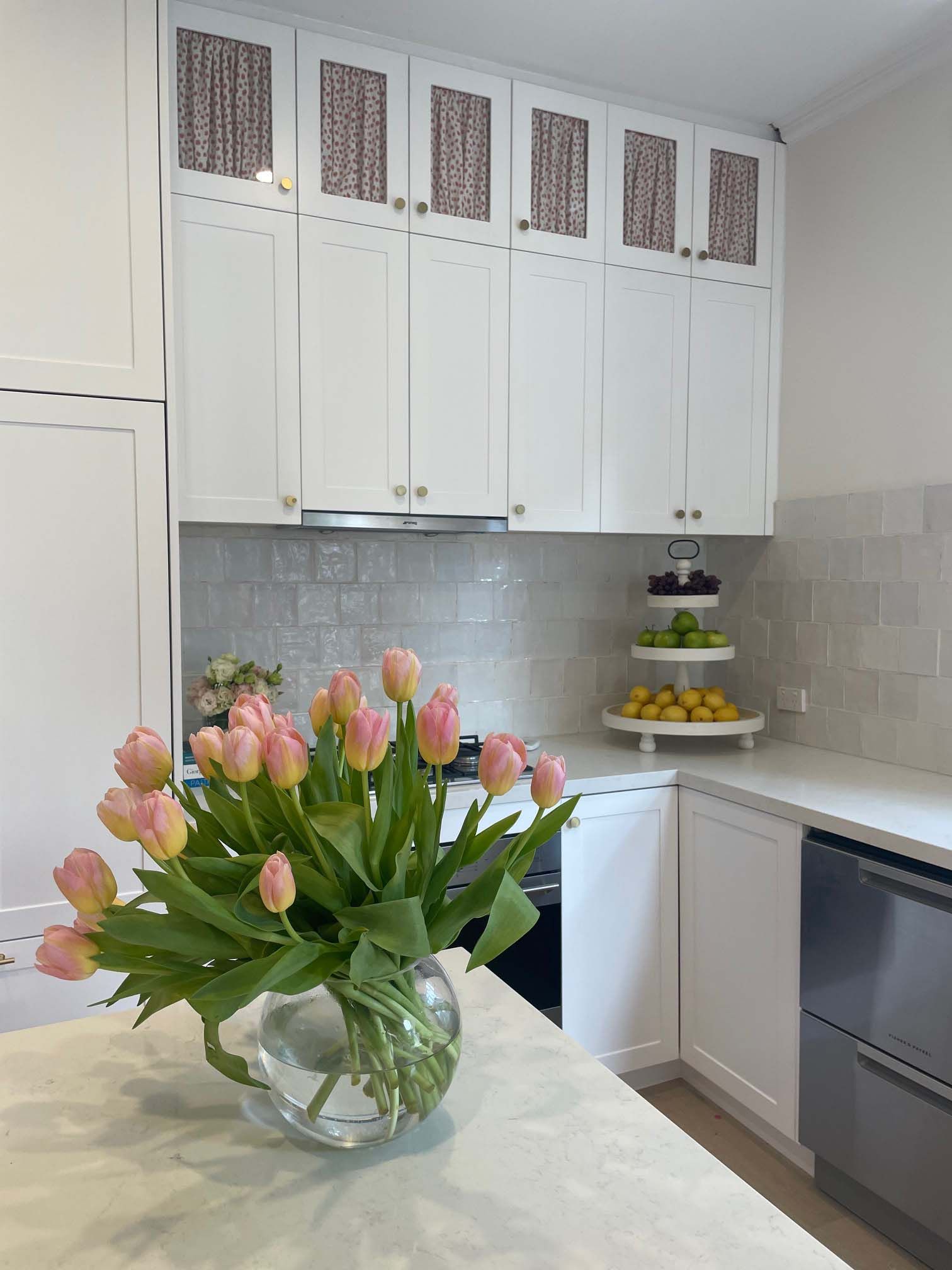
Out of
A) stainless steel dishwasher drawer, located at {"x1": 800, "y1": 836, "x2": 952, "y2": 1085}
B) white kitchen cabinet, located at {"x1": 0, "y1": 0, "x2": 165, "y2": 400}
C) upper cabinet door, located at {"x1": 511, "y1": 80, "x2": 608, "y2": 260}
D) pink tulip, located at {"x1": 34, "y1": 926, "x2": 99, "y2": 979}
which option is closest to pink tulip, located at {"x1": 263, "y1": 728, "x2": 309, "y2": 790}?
pink tulip, located at {"x1": 34, "y1": 926, "x2": 99, "y2": 979}

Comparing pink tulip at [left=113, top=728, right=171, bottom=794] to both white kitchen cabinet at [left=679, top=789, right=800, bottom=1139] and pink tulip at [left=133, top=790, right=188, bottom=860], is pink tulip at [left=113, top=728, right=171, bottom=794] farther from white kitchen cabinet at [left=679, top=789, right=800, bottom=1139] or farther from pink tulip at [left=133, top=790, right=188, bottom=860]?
white kitchen cabinet at [left=679, top=789, right=800, bottom=1139]

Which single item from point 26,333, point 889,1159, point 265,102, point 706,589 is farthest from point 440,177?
point 889,1159

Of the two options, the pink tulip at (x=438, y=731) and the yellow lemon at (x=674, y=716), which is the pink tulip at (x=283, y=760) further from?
the yellow lemon at (x=674, y=716)

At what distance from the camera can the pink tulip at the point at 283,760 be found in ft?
2.39

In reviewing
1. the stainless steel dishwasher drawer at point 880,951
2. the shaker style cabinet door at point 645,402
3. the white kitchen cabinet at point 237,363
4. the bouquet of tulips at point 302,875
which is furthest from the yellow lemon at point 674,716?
the bouquet of tulips at point 302,875

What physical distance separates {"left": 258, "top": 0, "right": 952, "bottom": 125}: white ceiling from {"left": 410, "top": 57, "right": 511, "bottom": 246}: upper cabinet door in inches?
3.7

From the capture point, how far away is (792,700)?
2.98 m

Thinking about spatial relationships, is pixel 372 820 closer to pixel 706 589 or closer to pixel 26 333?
pixel 26 333

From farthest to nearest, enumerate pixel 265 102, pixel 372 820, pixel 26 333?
pixel 265 102 < pixel 26 333 < pixel 372 820

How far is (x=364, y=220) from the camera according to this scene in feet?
7.95

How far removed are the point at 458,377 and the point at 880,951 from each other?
1757mm

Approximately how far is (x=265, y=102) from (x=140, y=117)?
0.52m


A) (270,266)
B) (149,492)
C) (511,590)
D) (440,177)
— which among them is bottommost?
(511,590)

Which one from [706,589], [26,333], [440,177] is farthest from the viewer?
[706,589]
